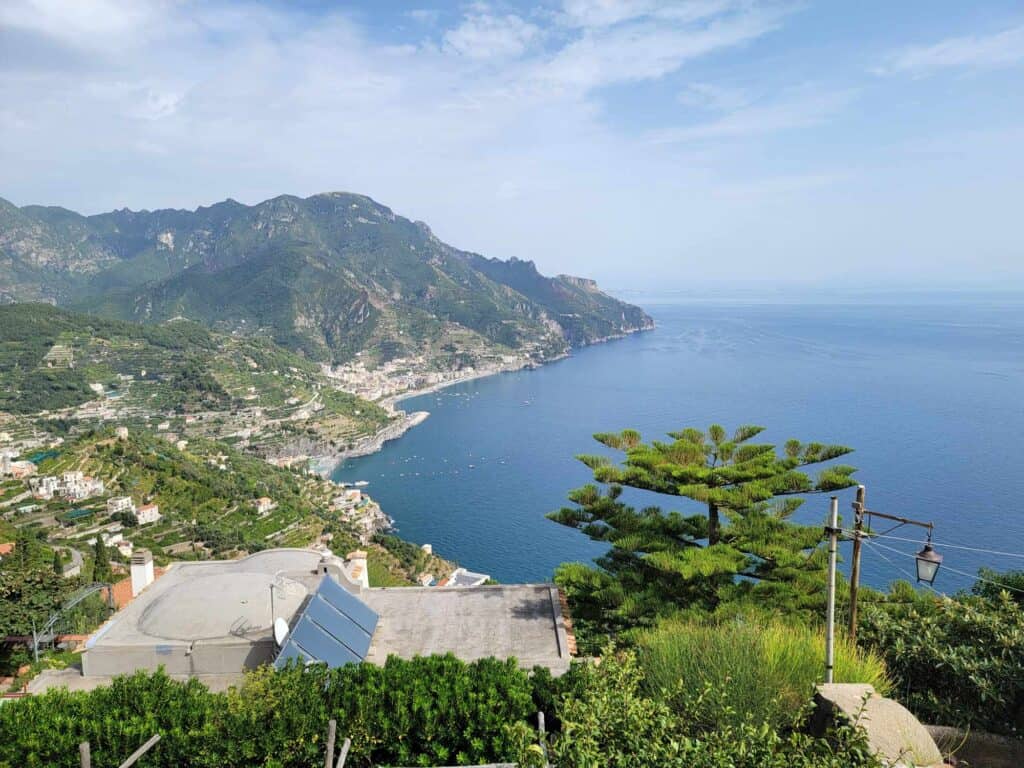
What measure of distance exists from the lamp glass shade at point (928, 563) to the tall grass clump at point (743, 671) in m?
0.71

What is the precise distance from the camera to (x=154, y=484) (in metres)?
39.7

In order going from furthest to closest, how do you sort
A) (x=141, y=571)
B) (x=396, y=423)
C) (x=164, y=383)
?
(x=164, y=383), (x=396, y=423), (x=141, y=571)

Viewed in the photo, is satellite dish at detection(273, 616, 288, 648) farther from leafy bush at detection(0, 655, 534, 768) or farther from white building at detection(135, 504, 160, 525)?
white building at detection(135, 504, 160, 525)

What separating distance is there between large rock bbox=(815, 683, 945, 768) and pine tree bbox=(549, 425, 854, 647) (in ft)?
8.12

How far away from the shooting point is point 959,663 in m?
4.58

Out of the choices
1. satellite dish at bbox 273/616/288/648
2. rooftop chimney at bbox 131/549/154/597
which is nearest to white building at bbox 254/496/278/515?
rooftop chimney at bbox 131/549/154/597

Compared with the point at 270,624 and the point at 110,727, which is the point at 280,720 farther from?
the point at 270,624

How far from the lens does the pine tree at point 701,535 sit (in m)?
6.58

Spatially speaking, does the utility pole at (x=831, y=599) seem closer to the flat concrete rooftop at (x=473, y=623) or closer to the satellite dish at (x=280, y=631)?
the flat concrete rooftop at (x=473, y=623)

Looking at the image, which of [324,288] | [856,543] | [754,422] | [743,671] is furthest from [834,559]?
[324,288]

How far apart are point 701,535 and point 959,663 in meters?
3.02

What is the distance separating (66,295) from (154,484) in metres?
145

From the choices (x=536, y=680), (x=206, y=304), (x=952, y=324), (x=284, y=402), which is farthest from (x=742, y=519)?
(x=206, y=304)

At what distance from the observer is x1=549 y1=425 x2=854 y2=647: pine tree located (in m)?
6.58
